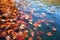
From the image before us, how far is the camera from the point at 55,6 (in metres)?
6.74

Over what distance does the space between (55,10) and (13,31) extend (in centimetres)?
268

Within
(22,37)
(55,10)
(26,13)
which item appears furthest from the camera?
(55,10)

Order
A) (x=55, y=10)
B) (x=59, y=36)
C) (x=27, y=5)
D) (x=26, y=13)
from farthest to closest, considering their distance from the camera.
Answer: (x=27, y=5) < (x=55, y=10) < (x=26, y=13) < (x=59, y=36)

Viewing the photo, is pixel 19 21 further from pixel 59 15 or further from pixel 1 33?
pixel 59 15

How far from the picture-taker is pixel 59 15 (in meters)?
5.81

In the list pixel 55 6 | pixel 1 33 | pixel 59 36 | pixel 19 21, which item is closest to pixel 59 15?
pixel 55 6

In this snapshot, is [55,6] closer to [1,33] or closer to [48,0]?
[48,0]

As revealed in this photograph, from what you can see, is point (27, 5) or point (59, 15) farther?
point (27, 5)

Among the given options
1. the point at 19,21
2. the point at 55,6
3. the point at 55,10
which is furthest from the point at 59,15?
the point at 19,21

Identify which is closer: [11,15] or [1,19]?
[1,19]

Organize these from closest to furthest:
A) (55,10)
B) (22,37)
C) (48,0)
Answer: (22,37) → (55,10) → (48,0)

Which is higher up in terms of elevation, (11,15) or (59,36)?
(11,15)

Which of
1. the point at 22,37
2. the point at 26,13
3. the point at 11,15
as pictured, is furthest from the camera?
the point at 26,13

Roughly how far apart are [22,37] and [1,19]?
4.20 ft
